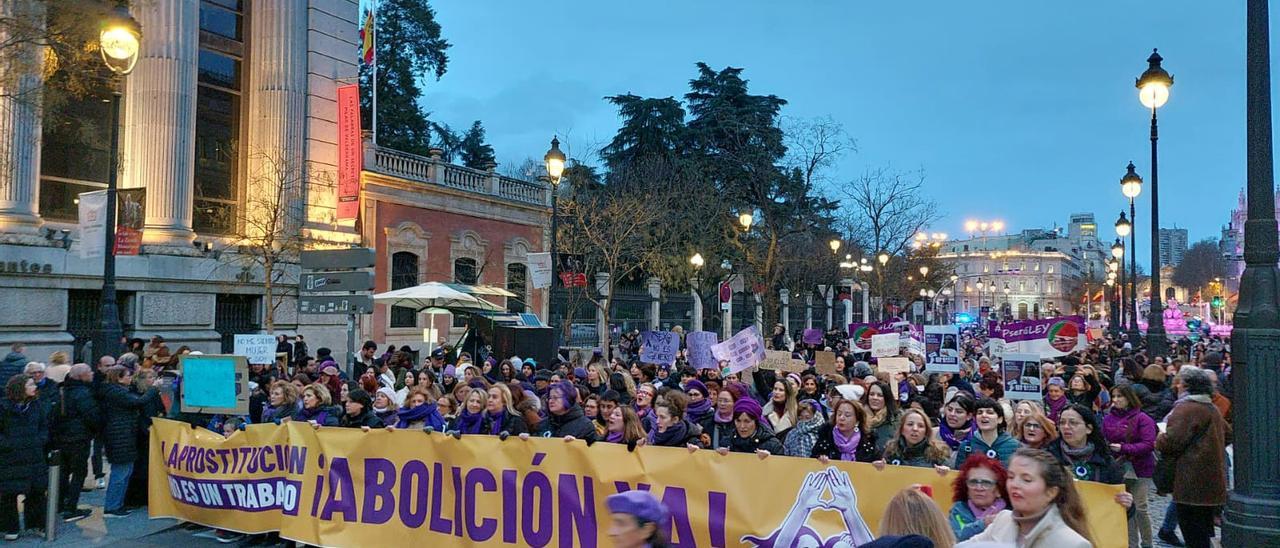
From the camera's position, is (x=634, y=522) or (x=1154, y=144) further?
(x=1154, y=144)

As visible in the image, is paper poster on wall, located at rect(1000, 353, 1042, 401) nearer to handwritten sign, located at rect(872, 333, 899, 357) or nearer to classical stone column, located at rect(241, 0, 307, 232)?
handwritten sign, located at rect(872, 333, 899, 357)

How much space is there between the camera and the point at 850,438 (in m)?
7.12

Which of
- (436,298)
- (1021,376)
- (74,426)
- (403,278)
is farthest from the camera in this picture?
(403,278)

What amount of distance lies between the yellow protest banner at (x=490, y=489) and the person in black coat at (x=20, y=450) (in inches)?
39.0

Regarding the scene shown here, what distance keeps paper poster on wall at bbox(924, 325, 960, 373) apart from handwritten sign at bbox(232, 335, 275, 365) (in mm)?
10615

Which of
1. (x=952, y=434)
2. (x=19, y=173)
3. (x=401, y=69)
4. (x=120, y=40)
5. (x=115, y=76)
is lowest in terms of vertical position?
(x=952, y=434)

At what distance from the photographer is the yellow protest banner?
6.13 meters

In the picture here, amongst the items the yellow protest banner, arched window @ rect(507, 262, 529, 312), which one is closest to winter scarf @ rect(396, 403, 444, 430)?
the yellow protest banner

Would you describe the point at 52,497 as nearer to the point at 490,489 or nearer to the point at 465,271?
the point at 490,489

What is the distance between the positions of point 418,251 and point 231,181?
20.5 feet

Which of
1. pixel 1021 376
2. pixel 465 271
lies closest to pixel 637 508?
pixel 1021 376

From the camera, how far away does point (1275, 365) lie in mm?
6219

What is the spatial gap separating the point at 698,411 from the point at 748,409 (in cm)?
122

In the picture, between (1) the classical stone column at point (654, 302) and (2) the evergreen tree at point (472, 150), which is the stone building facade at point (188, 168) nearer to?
(1) the classical stone column at point (654, 302)
